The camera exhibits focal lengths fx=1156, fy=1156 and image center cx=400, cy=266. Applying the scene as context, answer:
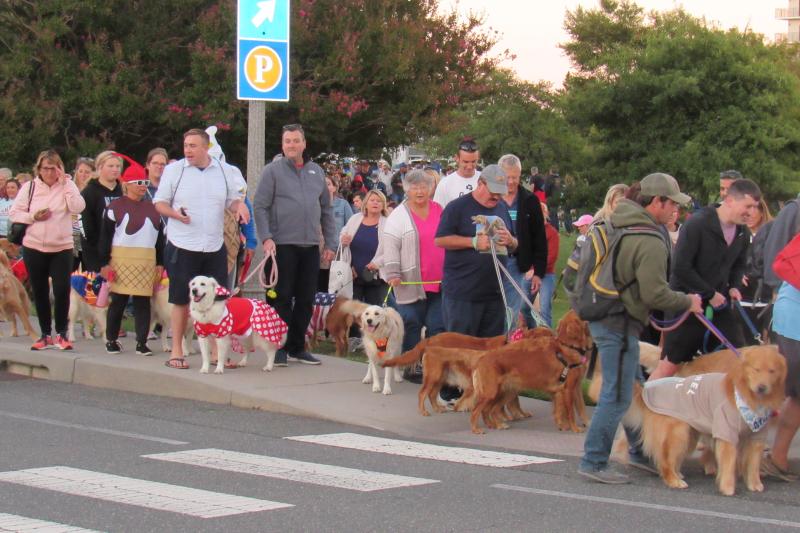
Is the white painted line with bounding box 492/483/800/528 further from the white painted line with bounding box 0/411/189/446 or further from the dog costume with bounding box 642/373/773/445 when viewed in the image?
the white painted line with bounding box 0/411/189/446

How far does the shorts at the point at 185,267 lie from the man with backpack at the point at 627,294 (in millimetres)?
4923

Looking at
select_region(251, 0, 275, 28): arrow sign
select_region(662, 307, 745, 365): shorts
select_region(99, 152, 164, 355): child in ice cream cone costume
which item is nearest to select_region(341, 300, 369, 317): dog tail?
select_region(99, 152, 164, 355): child in ice cream cone costume

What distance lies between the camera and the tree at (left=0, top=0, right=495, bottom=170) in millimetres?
20453

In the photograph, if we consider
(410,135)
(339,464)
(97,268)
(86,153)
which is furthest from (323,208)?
(410,135)

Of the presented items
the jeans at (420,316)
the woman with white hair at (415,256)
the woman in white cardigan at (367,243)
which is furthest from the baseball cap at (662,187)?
the woman in white cardigan at (367,243)

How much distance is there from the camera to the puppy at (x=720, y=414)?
701cm

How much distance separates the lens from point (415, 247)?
35.4ft

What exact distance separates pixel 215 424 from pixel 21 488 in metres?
2.56

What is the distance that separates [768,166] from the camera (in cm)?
1970

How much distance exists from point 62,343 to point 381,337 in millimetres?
3748

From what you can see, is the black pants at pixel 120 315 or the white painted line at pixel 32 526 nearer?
the white painted line at pixel 32 526

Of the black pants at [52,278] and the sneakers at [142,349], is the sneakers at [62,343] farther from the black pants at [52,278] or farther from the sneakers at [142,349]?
the sneakers at [142,349]

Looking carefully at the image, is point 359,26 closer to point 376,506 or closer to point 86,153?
point 86,153

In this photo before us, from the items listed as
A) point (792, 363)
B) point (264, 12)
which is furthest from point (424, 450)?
point (264, 12)
